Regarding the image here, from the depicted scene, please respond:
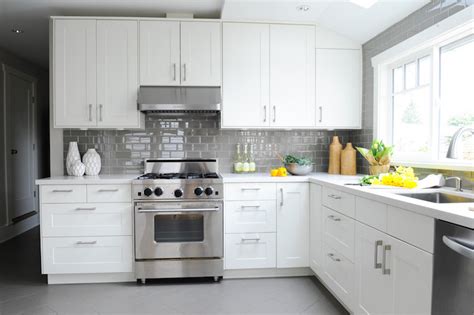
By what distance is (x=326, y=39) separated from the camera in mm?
3459

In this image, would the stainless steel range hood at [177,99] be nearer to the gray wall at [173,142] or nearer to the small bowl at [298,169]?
the gray wall at [173,142]

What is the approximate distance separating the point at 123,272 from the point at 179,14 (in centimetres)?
254

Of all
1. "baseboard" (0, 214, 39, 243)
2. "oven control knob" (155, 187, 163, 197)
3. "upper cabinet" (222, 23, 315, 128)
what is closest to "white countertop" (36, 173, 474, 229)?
"oven control knob" (155, 187, 163, 197)

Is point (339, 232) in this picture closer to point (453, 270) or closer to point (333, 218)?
point (333, 218)

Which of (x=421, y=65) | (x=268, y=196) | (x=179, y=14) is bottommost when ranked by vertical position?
(x=268, y=196)

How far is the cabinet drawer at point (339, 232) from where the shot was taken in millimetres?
2295

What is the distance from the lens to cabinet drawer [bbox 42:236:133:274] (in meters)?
2.97

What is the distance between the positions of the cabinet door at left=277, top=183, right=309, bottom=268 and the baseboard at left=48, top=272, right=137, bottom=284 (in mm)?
1373

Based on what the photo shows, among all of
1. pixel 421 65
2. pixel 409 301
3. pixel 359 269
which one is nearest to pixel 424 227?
pixel 409 301

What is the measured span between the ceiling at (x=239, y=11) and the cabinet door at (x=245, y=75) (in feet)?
0.49

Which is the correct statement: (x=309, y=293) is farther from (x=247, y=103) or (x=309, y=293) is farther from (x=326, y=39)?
(x=326, y=39)

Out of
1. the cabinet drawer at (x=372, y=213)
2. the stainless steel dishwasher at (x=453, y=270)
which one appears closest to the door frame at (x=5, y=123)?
the cabinet drawer at (x=372, y=213)

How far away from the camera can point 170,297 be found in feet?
8.93

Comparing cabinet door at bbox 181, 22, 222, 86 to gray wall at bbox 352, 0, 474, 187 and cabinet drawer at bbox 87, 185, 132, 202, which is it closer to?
cabinet drawer at bbox 87, 185, 132, 202
